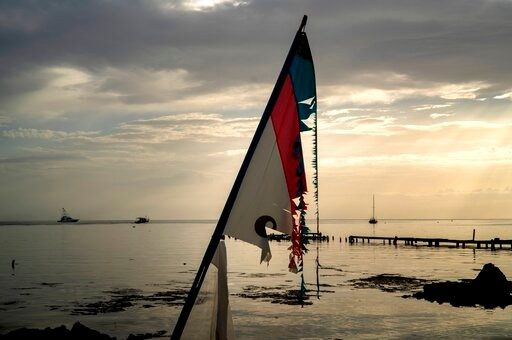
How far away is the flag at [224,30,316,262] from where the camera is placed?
15.9ft

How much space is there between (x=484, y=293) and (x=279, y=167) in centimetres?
3522

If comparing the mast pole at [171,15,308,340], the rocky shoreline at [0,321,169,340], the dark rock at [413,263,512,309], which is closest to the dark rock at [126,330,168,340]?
the rocky shoreline at [0,321,169,340]

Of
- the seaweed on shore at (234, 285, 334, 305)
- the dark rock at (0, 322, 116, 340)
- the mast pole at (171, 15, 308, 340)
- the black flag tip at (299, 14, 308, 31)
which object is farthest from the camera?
the seaweed on shore at (234, 285, 334, 305)

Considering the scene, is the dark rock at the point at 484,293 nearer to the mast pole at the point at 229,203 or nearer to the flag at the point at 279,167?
the flag at the point at 279,167

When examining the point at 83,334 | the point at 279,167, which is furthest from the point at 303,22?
the point at 83,334

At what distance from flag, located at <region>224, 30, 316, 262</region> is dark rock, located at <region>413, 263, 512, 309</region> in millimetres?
33649

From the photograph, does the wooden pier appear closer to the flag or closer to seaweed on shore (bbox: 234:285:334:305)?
seaweed on shore (bbox: 234:285:334:305)

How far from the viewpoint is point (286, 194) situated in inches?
199

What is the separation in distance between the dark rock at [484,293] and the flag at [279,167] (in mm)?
33649

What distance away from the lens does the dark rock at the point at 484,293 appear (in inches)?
1368

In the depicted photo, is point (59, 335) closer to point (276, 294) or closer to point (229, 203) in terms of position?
point (229, 203)

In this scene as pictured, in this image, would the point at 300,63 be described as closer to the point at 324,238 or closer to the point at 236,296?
the point at 236,296

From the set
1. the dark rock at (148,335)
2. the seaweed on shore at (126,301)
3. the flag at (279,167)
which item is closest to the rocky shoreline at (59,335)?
the dark rock at (148,335)

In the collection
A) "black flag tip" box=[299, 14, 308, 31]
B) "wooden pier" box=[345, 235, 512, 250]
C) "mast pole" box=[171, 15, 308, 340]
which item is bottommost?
"wooden pier" box=[345, 235, 512, 250]
